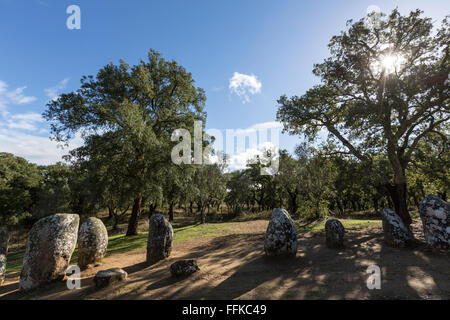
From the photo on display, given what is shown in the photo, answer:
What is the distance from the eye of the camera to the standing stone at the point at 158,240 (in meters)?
8.66

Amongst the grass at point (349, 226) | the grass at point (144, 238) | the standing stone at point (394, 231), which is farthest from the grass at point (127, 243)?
the standing stone at point (394, 231)

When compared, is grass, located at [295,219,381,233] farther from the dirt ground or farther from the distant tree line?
the dirt ground

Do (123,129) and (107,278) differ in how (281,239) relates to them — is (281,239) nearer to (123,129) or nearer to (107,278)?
(107,278)

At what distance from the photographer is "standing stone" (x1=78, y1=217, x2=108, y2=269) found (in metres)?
8.47

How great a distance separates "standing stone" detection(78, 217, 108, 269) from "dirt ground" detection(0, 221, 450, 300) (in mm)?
547

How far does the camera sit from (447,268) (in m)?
5.97

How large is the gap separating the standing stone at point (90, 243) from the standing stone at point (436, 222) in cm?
1373

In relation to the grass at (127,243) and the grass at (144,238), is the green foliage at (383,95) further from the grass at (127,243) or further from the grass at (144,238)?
the grass at (127,243)

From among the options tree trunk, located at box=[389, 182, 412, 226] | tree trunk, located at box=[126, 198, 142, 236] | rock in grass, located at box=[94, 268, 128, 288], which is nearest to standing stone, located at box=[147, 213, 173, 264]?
rock in grass, located at box=[94, 268, 128, 288]

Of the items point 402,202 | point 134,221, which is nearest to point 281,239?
point 402,202

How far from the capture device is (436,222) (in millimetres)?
7523

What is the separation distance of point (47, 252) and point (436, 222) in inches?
569

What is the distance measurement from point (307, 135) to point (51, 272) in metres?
16.5
